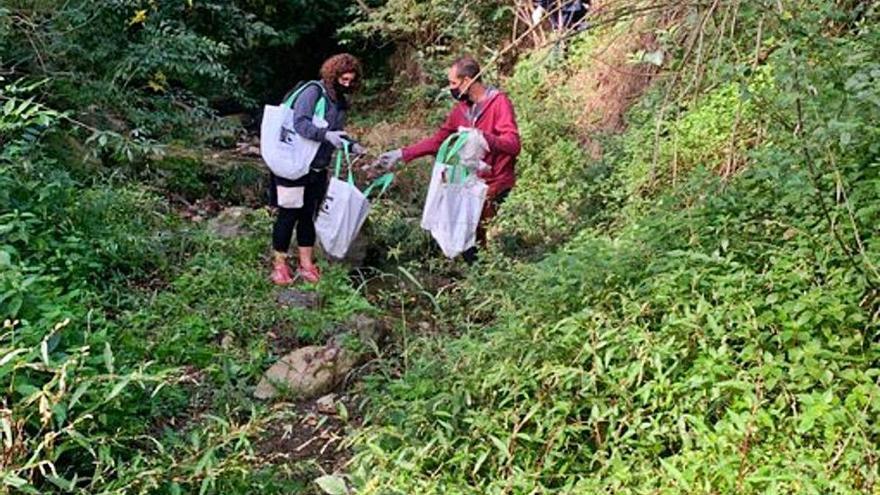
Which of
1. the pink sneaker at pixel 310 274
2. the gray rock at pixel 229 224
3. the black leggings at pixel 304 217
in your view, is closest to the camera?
the black leggings at pixel 304 217

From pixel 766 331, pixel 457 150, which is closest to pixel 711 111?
pixel 457 150

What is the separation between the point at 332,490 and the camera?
2775 mm

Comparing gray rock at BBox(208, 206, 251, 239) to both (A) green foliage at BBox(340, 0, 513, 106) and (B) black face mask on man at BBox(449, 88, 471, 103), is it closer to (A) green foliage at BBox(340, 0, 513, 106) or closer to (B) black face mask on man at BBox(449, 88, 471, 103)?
(B) black face mask on man at BBox(449, 88, 471, 103)

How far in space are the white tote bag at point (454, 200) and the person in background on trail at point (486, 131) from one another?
12 centimetres

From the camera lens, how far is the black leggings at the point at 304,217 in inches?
190

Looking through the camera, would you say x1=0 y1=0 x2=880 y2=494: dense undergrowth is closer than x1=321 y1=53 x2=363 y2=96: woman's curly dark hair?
Yes

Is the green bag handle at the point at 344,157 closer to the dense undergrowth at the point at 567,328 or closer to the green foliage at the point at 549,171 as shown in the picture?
the dense undergrowth at the point at 567,328

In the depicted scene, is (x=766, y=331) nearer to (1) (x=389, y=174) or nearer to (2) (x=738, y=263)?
(2) (x=738, y=263)

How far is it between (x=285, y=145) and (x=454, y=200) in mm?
1000

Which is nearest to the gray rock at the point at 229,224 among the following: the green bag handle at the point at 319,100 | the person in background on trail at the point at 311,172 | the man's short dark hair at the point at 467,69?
the person in background on trail at the point at 311,172

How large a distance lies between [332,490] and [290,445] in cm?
68

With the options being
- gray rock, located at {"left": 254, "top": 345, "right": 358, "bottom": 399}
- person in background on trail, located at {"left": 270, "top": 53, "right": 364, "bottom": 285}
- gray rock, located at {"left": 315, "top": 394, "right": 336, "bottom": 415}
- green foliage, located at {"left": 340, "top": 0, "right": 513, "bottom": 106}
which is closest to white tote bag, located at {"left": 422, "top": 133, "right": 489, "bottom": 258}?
person in background on trail, located at {"left": 270, "top": 53, "right": 364, "bottom": 285}

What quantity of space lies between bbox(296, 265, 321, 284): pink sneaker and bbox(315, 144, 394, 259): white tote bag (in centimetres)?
21

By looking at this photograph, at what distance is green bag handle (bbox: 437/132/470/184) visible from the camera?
15.4 ft
